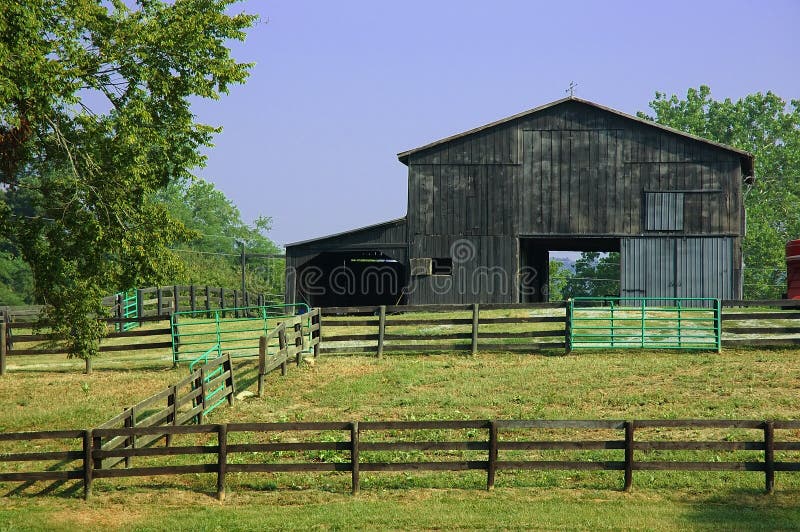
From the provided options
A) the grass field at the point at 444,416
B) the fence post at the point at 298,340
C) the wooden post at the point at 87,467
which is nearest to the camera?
the grass field at the point at 444,416

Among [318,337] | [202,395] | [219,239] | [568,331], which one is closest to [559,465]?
[202,395]

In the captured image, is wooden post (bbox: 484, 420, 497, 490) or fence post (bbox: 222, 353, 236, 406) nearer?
wooden post (bbox: 484, 420, 497, 490)

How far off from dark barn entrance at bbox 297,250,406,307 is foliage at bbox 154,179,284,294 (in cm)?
3647

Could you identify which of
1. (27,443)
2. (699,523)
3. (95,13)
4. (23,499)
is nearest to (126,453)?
(23,499)

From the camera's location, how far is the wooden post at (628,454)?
1478 centimetres

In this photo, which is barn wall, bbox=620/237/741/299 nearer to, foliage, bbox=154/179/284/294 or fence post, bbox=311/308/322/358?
fence post, bbox=311/308/322/358

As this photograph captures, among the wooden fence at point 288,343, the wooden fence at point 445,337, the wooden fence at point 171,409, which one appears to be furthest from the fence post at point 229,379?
the wooden fence at point 445,337

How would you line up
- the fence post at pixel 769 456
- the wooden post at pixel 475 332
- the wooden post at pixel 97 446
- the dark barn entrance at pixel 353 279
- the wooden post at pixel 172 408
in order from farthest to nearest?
the dark barn entrance at pixel 353 279 < the wooden post at pixel 475 332 < the wooden post at pixel 172 408 < the wooden post at pixel 97 446 < the fence post at pixel 769 456

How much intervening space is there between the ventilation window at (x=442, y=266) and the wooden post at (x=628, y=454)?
22.8 m

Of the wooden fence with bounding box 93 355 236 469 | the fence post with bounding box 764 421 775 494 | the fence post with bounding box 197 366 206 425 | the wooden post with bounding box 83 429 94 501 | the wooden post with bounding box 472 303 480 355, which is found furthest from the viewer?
the wooden post with bounding box 472 303 480 355

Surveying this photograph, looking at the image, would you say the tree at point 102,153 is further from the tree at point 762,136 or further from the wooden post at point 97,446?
the tree at point 762,136

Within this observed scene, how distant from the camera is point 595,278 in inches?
3201

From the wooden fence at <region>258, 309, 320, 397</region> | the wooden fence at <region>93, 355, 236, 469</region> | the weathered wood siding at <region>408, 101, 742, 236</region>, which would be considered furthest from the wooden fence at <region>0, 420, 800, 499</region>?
the weathered wood siding at <region>408, 101, 742, 236</region>

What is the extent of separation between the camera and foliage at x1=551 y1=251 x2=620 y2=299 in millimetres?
80312
